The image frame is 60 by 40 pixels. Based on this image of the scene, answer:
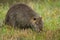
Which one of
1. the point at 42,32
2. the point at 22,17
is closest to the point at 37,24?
the point at 42,32

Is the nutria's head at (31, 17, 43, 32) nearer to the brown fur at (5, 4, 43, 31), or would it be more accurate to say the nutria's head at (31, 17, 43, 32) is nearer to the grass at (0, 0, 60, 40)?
the brown fur at (5, 4, 43, 31)

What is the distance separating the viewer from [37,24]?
9133mm

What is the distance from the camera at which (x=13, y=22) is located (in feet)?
31.4

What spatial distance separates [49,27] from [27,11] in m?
0.87

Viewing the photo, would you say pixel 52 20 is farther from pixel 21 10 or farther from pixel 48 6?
pixel 48 6

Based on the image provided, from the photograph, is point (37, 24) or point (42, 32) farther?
point (37, 24)

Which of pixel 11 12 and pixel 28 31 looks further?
pixel 11 12

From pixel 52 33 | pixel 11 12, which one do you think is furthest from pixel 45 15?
pixel 52 33

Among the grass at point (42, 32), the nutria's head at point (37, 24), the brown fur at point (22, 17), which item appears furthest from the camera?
the brown fur at point (22, 17)

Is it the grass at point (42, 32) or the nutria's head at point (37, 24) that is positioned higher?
the nutria's head at point (37, 24)

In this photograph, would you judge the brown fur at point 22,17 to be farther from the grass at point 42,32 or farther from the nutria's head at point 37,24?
the grass at point 42,32

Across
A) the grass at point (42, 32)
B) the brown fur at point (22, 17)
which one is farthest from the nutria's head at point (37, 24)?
the grass at point (42, 32)

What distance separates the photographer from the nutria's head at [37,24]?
29.7ft

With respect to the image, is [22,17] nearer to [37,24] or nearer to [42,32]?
[37,24]
